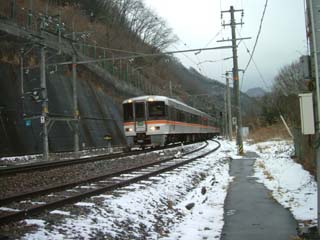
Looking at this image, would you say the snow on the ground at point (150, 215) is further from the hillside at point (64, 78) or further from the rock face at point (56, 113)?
the rock face at point (56, 113)

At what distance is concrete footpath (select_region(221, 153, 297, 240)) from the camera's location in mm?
7414

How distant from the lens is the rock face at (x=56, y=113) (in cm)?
2512

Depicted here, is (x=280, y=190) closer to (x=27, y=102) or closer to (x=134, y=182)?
(x=134, y=182)

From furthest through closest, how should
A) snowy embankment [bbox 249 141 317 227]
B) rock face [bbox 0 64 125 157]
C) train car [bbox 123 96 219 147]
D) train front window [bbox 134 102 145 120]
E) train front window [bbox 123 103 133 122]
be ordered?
train front window [bbox 123 103 133 122], train front window [bbox 134 102 145 120], train car [bbox 123 96 219 147], rock face [bbox 0 64 125 157], snowy embankment [bbox 249 141 317 227]

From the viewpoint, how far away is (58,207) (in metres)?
8.69

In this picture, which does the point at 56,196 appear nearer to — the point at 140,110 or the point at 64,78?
the point at 140,110

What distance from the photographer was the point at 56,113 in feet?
102

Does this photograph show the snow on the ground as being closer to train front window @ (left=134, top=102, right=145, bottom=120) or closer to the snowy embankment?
the snowy embankment

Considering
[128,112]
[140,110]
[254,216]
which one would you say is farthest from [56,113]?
[254,216]

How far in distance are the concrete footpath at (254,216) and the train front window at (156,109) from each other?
15.4 metres

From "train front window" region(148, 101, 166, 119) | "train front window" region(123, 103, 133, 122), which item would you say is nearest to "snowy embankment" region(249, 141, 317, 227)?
"train front window" region(148, 101, 166, 119)

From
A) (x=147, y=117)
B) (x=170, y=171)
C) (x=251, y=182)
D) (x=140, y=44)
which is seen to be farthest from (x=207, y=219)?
(x=140, y=44)

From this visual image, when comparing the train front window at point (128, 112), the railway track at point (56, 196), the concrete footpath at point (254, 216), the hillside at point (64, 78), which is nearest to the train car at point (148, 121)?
the train front window at point (128, 112)

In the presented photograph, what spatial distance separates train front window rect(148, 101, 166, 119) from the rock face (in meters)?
6.13
